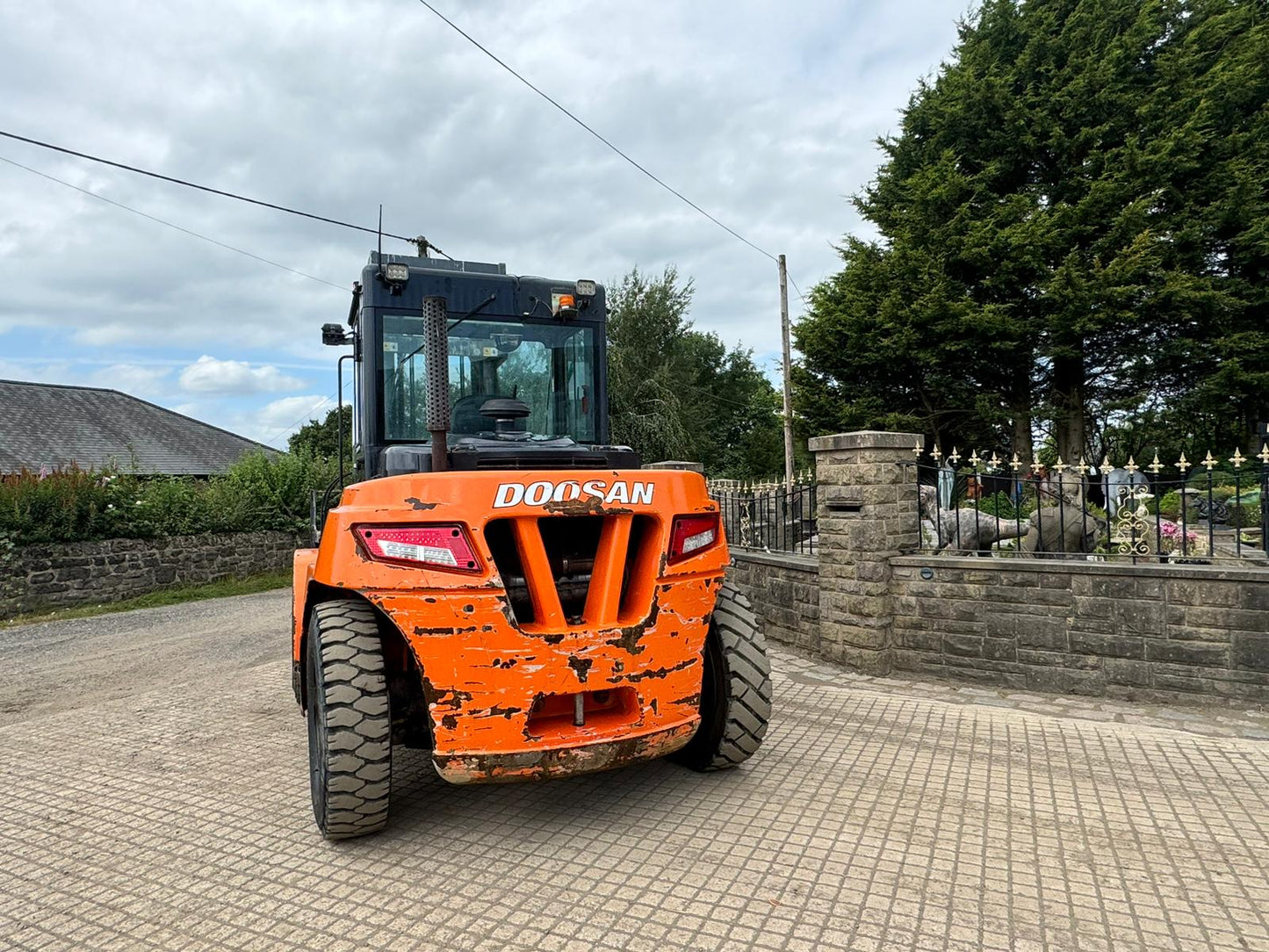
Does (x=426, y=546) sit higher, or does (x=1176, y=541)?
(x=426, y=546)

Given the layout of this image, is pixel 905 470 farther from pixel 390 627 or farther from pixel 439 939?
pixel 439 939

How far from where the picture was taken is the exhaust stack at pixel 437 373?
3.16m

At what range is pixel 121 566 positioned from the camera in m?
13.1

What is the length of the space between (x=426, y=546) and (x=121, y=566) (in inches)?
509

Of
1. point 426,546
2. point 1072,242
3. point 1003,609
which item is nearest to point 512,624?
point 426,546

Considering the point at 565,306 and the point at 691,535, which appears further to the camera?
the point at 565,306

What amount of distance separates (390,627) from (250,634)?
6967mm

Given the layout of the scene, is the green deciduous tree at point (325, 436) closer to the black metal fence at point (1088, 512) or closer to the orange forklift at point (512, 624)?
the orange forklift at point (512, 624)

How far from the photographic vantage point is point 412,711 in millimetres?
3398

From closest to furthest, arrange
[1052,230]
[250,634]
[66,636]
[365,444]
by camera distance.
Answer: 1. [365,444]
2. [250,634]
3. [66,636]
4. [1052,230]

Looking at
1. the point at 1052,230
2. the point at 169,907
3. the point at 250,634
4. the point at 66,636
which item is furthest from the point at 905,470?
the point at 1052,230

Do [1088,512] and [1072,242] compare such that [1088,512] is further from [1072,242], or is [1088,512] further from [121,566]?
[121,566]

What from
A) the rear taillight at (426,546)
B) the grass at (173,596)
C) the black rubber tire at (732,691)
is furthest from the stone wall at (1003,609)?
the grass at (173,596)

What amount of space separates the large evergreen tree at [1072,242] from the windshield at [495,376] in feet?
A: 47.0
